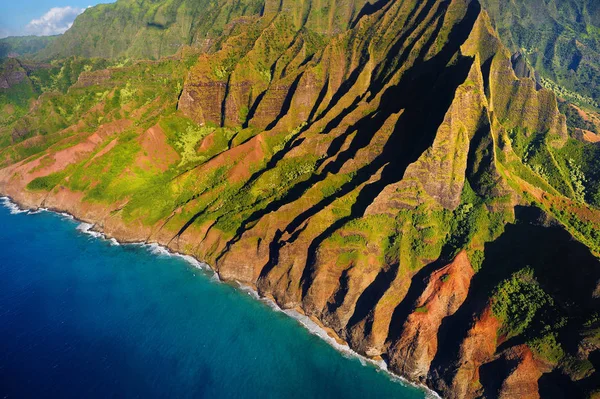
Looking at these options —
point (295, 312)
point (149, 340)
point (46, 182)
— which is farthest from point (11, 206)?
point (295, 312)

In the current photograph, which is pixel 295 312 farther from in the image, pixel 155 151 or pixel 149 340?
pixel 155 151

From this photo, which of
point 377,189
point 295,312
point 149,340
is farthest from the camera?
point 377,189

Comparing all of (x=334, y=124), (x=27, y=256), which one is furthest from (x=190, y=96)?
(x=27, y=256)

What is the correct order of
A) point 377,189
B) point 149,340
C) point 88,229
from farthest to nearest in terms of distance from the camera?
point 88,229
point 377,189
point 149,340

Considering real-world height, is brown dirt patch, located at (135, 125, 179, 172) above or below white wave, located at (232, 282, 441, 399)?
above

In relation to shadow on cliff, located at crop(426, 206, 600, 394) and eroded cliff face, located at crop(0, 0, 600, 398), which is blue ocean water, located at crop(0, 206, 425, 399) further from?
shadow on cliff, located at crop(426, 206, 600, 394)

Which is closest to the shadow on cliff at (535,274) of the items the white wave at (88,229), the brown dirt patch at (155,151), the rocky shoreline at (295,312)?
the rocky shoreline at (295,312)

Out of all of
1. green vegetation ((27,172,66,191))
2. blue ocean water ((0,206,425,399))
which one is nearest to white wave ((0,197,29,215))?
green vegetation ((27,172,66,191))
